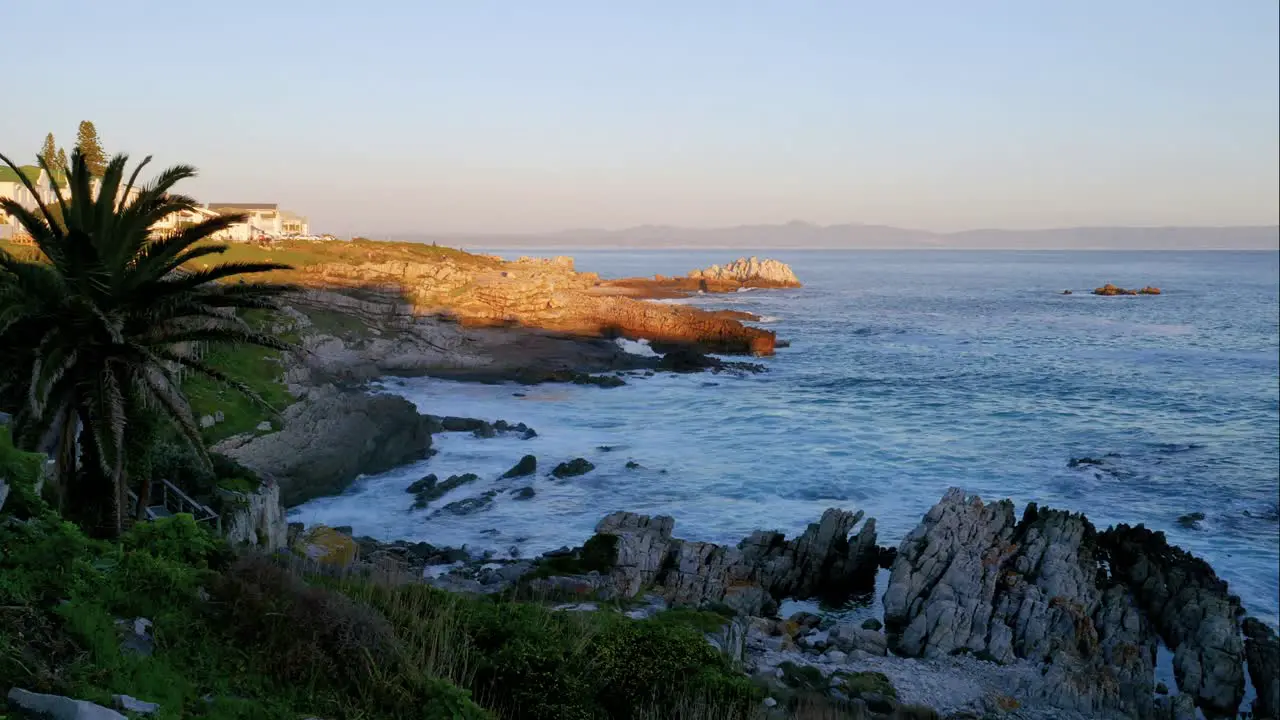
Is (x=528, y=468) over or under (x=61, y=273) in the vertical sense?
under

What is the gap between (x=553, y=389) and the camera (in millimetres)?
50062

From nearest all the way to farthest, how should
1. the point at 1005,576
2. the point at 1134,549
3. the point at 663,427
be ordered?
the point at 1005,576 < the point at 1134,549 < the point at 663,427

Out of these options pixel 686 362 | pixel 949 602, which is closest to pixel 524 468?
pixel 949 602

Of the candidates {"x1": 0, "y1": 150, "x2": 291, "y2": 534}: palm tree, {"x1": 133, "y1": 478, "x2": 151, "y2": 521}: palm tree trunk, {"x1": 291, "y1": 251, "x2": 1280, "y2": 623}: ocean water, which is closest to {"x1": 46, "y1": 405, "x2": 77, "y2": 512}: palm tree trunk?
{"x1": 0, "y1": 150, "x2": 291, "y2": 534}: palm tree

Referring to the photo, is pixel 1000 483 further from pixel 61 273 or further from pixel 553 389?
pixel 61 273

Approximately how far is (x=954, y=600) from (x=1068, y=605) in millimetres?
2529

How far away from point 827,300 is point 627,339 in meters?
63.2

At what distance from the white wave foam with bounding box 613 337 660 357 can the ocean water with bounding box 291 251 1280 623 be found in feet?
1.91

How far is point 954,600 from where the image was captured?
1981 cm

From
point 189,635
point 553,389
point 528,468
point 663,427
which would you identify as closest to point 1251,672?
point 189,635

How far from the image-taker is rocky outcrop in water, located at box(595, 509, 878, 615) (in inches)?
825

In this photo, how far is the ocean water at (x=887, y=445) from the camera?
28203mm

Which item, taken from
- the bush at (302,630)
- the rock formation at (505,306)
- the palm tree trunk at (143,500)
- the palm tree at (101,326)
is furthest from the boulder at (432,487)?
the rock formation at (505,306)

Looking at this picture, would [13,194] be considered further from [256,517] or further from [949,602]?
[949,602]
